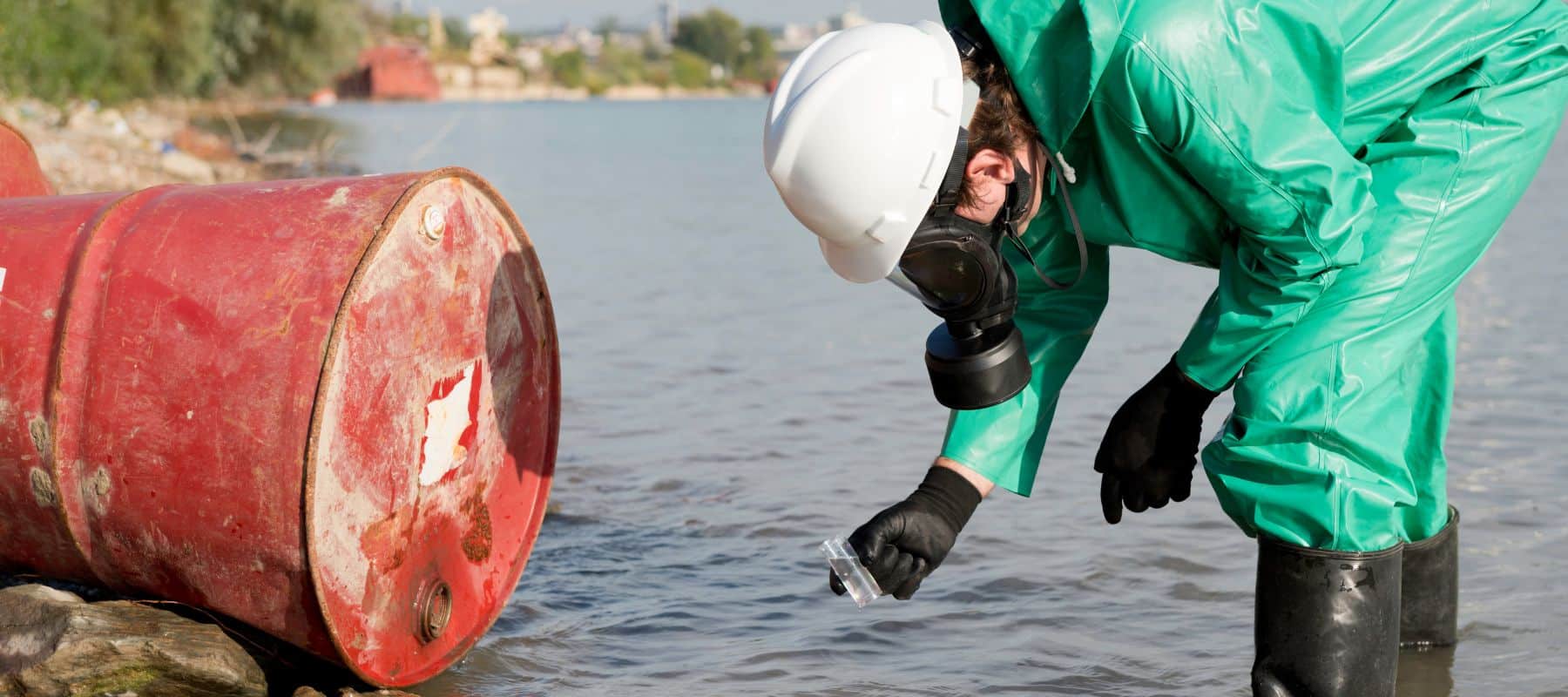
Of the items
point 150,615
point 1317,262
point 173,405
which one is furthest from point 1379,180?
point 150,615

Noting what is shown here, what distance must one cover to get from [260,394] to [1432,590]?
2.43 m

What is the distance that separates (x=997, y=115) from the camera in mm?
2426

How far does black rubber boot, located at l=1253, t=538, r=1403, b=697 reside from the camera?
2.46 metres

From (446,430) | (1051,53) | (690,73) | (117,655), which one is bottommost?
(690,73)

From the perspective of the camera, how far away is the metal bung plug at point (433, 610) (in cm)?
315

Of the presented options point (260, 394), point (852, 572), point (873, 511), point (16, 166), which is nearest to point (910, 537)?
point (852, 572)

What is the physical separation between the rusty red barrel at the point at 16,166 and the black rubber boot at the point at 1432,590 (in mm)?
3319

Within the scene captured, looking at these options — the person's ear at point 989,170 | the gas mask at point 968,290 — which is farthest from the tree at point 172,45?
the person's ear at point 989,170

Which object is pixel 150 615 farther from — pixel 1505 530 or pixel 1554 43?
pixel 1505 530

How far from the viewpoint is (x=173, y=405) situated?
284cm

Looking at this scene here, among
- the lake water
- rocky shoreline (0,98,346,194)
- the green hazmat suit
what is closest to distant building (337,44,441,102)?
rocky shoreline (0,98,346,194)

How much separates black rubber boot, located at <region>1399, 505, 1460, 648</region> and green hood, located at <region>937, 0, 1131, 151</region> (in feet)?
4.59

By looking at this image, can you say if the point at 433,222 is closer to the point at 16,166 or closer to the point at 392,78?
the point at 16,166

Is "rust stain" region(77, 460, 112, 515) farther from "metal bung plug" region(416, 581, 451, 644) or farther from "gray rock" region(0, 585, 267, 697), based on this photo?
"metal bung plug" region(416, 581, 451, 644)
